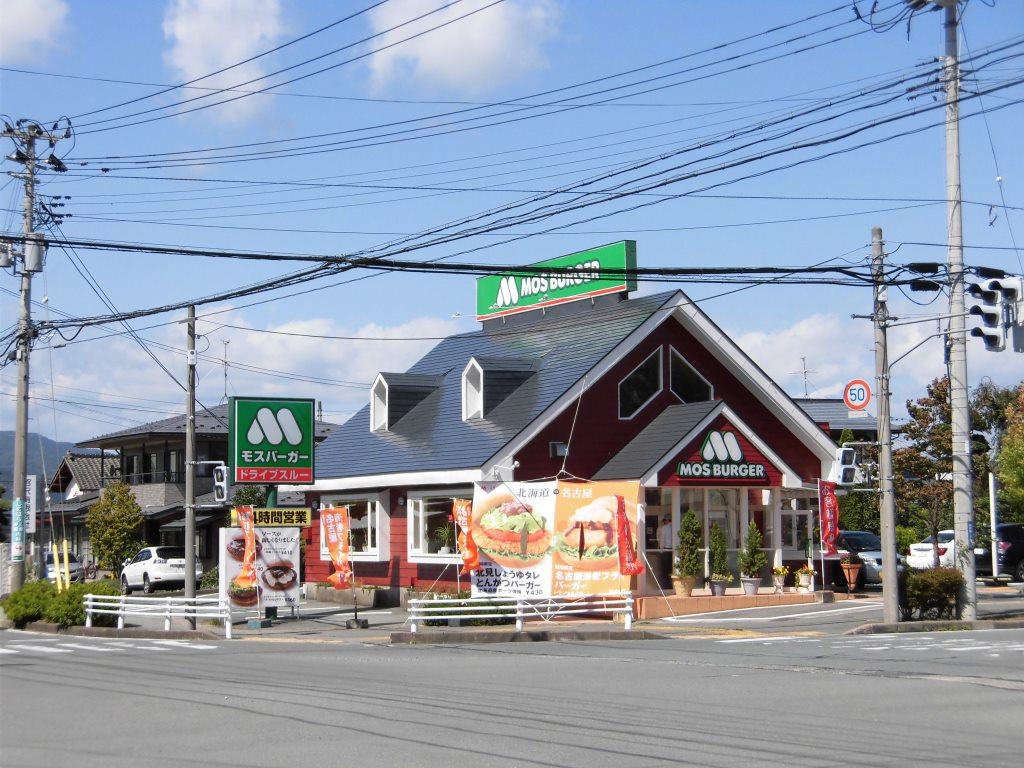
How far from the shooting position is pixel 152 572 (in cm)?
4284

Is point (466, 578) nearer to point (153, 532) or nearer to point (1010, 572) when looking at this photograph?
point (1010, 572)

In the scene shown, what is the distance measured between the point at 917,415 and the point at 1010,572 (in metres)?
11.0

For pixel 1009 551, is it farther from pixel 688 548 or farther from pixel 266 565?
pixel 266 565

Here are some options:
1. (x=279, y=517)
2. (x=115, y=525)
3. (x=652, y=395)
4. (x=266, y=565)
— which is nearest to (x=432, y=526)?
(x=279, y=517)

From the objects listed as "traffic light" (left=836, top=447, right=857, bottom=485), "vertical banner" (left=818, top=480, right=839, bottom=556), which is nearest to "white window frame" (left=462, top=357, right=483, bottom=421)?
"vertical banner" (left=818, top=480, right=839, bottom=556)

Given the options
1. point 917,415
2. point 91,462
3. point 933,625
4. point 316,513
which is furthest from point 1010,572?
point 91,462

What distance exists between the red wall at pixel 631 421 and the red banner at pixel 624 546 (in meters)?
4.06

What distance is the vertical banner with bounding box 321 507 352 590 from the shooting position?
3016 cm

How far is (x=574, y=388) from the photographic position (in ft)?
98.5

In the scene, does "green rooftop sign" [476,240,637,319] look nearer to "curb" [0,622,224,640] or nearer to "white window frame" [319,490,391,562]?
"white window frame" [319,490,391,562]

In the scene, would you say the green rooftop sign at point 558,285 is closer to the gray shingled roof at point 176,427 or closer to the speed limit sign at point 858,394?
the speed limit sign at point 858,394

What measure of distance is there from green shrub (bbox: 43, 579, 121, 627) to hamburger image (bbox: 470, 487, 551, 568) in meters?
9.03

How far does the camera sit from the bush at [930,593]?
25.0 metres

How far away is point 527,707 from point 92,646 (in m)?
13.1
